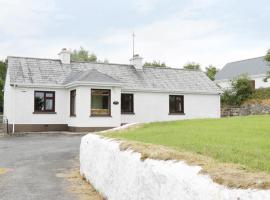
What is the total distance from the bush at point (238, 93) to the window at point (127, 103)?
12.6 metres

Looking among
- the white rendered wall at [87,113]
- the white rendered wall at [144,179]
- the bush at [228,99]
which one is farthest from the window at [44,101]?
the bush at [228,99]

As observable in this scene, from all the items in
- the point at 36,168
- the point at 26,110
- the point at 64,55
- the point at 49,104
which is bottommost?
the point at 36,168

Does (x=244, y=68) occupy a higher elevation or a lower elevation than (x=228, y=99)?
higher

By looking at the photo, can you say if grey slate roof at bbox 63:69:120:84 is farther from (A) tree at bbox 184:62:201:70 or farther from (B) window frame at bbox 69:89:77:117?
(A) tree at bbox 184:62:201:70

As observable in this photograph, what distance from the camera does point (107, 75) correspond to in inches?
1063

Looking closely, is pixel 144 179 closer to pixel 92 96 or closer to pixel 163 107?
pixel 92 96

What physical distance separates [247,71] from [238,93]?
47.9 ft

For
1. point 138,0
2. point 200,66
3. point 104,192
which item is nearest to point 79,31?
point 138,0

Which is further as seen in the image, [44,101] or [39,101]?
[44,101]

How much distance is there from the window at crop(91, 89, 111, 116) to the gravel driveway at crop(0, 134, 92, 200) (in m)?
5.65

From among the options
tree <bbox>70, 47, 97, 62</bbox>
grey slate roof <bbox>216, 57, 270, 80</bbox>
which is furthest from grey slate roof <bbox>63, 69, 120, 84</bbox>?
tree <bbox>70, 47, 97, 62</bbox>

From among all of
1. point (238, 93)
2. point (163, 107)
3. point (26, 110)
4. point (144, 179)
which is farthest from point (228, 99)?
point (144, 179)

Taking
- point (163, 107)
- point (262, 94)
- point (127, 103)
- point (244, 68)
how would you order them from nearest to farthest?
point (127, 103)
point (163, 107)
point (262, 94)
point (244, 68)

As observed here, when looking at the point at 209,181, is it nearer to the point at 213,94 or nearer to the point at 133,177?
the point at 133,177
